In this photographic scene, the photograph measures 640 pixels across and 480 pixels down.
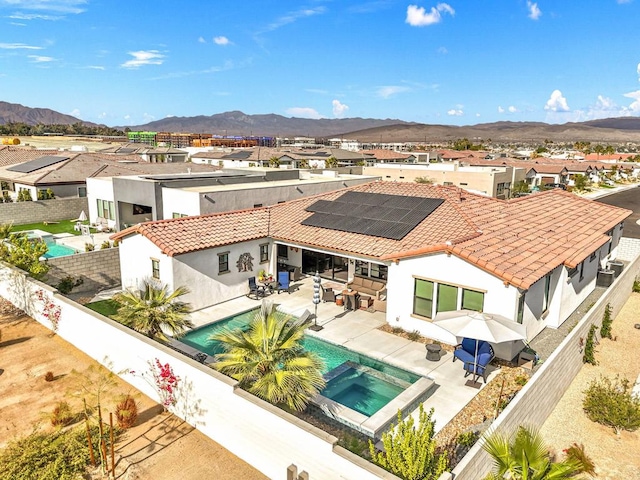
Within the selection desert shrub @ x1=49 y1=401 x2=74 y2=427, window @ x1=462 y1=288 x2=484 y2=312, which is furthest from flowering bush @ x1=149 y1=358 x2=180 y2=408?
window @ x1=462 y1=288 x2=484 y2=312

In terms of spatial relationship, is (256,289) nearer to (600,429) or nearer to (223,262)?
(223,262)

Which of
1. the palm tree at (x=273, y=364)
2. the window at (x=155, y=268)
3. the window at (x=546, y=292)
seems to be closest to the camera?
the palm tree at (x=273, y=364)

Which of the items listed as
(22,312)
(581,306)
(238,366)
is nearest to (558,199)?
(581,306)

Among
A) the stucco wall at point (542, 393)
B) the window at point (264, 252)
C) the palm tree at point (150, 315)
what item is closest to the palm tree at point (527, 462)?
the stucco wall at point (542, 393)

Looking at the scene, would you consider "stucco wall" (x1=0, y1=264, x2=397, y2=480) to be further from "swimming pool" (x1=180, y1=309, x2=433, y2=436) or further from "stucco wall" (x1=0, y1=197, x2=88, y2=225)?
"stucco wall" (x1=0, y1=197, x2=88, y2=225)

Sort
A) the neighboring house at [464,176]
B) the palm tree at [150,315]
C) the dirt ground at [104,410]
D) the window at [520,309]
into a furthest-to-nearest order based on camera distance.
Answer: the neighboring house at [464,176] → the window at [520,309] → the palm tree at [150,315] → the dirt ground at [104,410]

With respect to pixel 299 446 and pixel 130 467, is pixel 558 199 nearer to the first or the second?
pixel 299 446

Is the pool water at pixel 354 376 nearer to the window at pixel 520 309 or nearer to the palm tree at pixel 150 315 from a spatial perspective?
the palm tree at pixel 150 315
